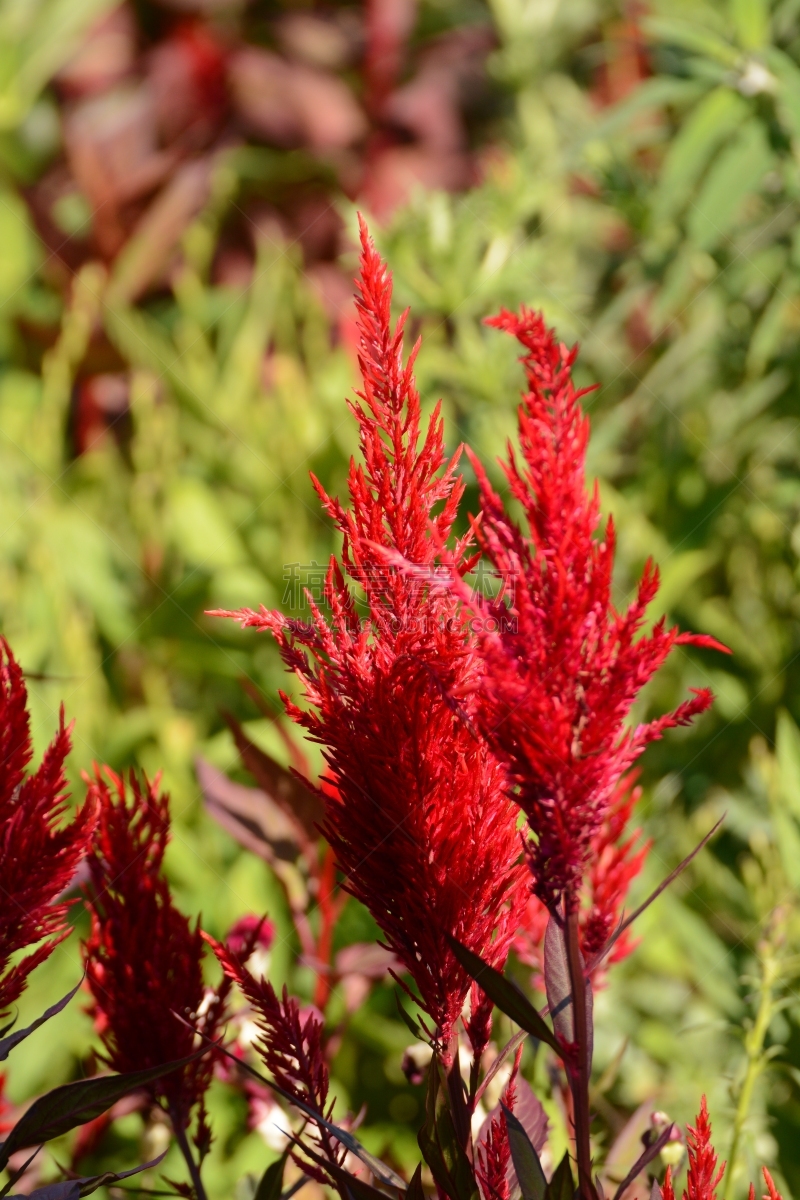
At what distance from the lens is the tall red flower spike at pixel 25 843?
1.34 feet

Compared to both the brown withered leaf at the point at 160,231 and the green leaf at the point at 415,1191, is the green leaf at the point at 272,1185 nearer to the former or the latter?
the green leaf at the point at 415,1191

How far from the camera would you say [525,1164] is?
1.22 ft

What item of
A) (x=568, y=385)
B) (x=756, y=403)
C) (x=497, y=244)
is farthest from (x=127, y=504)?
(x=568, y=385)

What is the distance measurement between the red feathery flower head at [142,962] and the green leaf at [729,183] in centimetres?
64

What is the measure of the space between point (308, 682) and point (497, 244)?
2.62 ft

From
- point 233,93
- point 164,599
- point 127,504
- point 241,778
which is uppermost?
point 233,93

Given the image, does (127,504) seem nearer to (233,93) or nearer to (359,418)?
(233,93)

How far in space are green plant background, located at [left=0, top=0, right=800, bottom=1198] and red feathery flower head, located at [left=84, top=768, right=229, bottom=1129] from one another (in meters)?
0.25

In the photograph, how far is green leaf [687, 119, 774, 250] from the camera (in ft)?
2.81

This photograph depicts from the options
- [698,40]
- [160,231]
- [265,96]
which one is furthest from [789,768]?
[265,96]

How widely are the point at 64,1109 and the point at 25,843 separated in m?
0.10

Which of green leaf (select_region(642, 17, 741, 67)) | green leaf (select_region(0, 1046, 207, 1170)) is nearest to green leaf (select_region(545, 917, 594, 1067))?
green leaf (select_region(0, 1046, 207, 1170))

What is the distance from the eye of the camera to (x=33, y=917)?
16.4 inches

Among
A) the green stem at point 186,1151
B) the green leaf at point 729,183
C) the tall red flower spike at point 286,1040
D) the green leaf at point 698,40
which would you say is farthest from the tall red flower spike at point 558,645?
the green leaf at point 698,40
